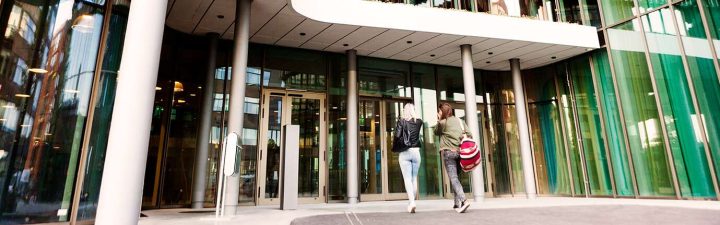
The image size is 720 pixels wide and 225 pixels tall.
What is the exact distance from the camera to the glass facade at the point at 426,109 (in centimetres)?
457

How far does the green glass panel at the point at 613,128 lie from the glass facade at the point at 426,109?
3 centimetres

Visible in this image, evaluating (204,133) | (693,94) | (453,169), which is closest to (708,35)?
(693,94)

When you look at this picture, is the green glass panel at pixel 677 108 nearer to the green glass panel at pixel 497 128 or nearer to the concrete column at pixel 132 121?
the green glass panel at pixel 497 128

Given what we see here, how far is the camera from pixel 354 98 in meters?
9.31

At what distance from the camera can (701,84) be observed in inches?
301

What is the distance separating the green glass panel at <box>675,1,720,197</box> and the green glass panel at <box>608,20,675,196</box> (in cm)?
61

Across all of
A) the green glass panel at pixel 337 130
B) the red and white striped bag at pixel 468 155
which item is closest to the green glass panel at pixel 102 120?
the red and white striped bag at pixel 468 155

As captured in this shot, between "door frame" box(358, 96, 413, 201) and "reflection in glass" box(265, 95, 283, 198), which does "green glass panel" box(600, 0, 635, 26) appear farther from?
"reflection in glass" box(265, 95, 283, 198)

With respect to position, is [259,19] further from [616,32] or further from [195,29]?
[616,32]

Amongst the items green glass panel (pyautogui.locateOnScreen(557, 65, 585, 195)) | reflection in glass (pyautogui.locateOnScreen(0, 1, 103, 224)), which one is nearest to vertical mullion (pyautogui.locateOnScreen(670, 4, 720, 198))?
green glass panel (pyautogui.locateOnScreen(557, 65, 585, 195))

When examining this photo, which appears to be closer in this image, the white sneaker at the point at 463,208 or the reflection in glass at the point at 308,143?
the white sneaker at the point at 463,208

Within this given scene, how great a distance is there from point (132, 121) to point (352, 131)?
613 cm

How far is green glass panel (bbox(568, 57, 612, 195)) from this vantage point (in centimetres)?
977

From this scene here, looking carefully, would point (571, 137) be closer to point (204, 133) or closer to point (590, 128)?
point (590, 128)
